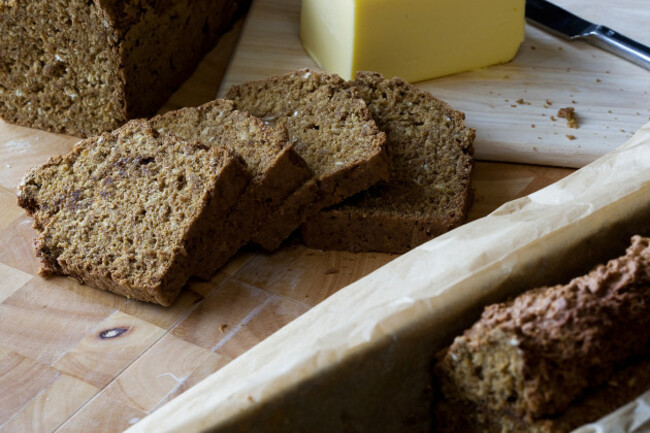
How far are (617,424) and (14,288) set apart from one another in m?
1.87

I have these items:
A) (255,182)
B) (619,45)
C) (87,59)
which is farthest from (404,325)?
(619,45)

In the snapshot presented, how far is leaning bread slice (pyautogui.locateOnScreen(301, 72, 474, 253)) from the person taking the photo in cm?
273

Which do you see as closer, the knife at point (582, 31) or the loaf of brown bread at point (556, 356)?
Result: the loaf of brown bread at point (556, 356)

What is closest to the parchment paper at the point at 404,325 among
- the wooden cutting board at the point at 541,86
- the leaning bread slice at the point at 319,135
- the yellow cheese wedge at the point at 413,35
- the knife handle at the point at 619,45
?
the leaning bread slice at the point at 319,135

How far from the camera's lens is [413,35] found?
3299 millimetres

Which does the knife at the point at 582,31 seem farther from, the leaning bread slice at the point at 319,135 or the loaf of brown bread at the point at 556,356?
the loaf of brown bread at the point at 556,356

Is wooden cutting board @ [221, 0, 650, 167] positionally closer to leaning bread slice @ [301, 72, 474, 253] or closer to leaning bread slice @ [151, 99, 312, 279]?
leaning bread slice @ [301, 72, 474, 253]

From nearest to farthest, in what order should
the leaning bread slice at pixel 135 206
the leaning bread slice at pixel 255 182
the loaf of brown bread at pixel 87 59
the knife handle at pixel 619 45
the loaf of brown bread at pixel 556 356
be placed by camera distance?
the loaf of brown bread at pixel 556 356 < the leaning bread slice at pixel 135 206 < the leaning bread slice at pixel 255 182 < the loaf of brown bread at pixel 87 59 < the knife handle at pixel 619 45

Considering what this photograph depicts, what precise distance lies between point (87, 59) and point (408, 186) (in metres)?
1.28

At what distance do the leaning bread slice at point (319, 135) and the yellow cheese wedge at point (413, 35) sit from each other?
0.88 ft

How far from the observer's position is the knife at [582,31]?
11.4ft

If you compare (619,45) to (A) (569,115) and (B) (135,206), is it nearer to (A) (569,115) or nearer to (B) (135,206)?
(A) (569,115)

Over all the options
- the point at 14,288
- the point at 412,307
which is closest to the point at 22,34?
the point at 14,288

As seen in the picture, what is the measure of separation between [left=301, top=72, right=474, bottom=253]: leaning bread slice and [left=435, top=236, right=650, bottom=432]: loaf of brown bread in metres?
0.82
